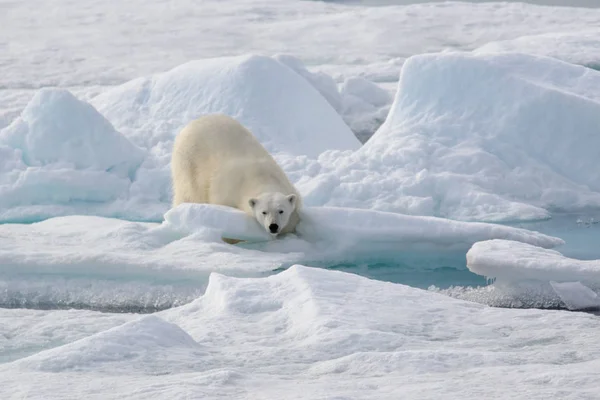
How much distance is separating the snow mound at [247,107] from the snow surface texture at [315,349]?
345 cm

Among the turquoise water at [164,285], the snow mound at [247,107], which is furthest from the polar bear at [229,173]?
the snow mound at [247,107]

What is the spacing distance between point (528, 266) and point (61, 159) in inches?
142

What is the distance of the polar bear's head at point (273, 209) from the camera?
513cm

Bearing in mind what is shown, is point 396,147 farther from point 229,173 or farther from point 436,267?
point 436,267

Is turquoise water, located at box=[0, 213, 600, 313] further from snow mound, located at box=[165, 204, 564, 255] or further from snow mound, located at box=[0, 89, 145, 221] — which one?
snow mound, located at box=[0, 89, 145, 221]

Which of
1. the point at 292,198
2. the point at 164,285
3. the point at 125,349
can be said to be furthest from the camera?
the point at 292,198

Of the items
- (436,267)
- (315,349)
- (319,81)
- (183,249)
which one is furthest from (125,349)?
(319,81)

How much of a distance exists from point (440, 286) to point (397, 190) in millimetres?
1640

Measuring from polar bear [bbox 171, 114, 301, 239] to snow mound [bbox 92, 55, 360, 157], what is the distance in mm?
1212

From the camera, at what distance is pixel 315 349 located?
3.21 m

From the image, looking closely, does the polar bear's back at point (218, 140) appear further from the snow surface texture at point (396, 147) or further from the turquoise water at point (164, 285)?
the turquoise water at point (164, 285)

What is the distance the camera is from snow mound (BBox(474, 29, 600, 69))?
10.8 meters

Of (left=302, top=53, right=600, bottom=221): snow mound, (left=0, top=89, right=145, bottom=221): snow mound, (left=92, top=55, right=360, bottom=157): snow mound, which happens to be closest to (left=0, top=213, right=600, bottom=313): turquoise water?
(left=302, top=53, right=600, bottom=221): snow mound

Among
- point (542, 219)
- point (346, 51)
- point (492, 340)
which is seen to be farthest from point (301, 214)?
point (346, 51)
